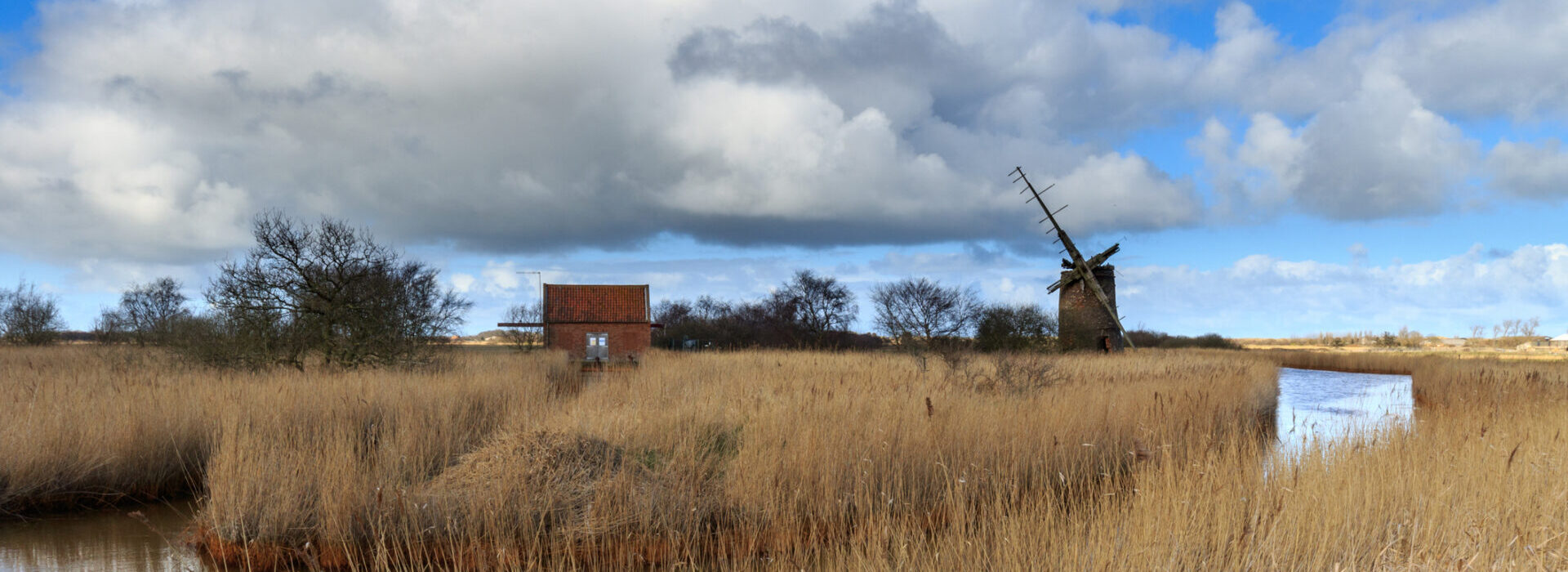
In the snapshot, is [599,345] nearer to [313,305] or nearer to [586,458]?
[313,305]

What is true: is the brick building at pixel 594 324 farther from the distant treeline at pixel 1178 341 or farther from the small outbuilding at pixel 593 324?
the distant treeline at pixel 1178 341

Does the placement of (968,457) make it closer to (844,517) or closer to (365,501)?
(844,517)

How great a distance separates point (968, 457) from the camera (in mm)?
7242

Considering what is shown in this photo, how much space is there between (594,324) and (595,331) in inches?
11.6

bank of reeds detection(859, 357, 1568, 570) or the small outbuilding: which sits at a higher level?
the small outbuilding

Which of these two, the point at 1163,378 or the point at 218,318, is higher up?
the point at 218,318

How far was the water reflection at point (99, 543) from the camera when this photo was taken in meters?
6.25

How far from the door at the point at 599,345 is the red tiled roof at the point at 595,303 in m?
0.66

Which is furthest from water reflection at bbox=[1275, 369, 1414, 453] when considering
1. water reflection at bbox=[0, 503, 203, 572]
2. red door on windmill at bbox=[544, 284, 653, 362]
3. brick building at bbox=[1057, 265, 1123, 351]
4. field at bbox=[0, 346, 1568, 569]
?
red door on windmill at bbox=[544, 284, 653, 362]

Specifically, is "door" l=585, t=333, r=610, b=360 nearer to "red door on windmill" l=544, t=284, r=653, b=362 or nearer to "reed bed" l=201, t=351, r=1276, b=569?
"red door on windmill" l=544, t=284, r=653, b=362

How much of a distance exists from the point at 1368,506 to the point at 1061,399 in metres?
5.25

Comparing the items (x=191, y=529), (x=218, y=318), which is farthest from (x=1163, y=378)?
(x=218, y=318)

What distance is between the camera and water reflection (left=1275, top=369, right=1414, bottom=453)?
991 cm

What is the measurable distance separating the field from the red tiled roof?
82.6 ft
